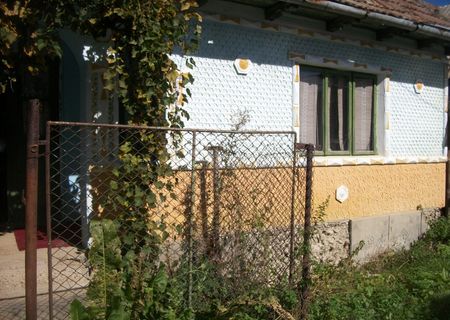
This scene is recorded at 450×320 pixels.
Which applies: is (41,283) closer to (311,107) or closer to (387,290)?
(387,290)

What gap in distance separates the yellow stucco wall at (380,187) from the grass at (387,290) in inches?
31.4

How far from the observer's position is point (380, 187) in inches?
288

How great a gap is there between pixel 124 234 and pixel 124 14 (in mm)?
1724

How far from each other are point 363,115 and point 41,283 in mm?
5079

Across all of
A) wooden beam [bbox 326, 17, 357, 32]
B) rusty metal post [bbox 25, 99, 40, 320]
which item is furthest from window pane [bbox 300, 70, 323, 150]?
rusty metal post [bbox 25, 99, 40, 320]

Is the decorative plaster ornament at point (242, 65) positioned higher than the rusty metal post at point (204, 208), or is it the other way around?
the decorative plaster ornament at point (242, 65)

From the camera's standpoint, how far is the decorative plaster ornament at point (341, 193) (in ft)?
22.0

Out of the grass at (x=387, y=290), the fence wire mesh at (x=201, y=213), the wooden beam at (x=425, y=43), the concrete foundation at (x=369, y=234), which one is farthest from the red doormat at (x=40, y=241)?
the wooden beam at (x=425, y=43)

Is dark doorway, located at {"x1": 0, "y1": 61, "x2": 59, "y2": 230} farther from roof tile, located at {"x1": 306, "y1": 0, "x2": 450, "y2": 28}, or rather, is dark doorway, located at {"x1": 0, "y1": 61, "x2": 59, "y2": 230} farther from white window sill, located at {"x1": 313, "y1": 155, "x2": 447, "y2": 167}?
roof tile, located at {"x1": 306, "y1": 0, "x2": 450, "y2": 28}

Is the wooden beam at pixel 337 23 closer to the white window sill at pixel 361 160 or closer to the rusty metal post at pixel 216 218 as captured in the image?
the white window sill at pixel 361 160

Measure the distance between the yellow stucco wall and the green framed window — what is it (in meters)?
0.37

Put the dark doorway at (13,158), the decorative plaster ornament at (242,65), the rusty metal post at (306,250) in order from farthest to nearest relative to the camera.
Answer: the dark doorway at (13,158) → the decorative plaster ornament at (242,65) → the rusty metal post at (306,250)

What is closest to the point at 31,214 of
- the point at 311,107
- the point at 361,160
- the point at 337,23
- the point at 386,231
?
the point at 311,107

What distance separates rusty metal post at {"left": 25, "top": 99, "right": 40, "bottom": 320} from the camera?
9.46 feet
